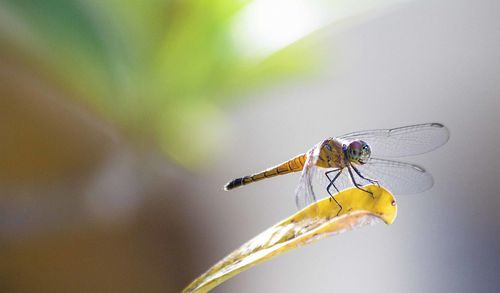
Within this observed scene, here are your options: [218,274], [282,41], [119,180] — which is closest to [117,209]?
[119,180]

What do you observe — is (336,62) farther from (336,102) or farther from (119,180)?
(119,180)

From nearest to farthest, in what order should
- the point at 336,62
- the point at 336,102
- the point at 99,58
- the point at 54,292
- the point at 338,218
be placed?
A: 1. the point at 338,218
2. the point at 54,292
3. the point at 99,58
4. the point at 336,62
5. the point at 336,102

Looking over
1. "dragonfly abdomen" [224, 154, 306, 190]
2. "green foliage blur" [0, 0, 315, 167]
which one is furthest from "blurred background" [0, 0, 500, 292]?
"dragonfly abdomen" [224, 154, 306, 190]

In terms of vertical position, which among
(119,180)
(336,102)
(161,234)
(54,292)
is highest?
(336,102)

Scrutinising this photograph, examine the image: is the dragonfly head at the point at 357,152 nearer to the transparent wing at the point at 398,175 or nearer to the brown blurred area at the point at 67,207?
the transparent wing at the point at 398,175

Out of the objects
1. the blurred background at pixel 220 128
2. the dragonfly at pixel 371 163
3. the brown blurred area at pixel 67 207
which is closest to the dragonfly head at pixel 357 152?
the dragonfly at pixel 371 163

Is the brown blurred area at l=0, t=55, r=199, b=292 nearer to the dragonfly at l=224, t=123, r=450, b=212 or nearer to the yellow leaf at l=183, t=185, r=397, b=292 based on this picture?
the dragonfly at l=224, t=123, r=450, b=212

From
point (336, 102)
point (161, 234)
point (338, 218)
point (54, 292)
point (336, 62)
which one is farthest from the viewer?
point (336, 102)

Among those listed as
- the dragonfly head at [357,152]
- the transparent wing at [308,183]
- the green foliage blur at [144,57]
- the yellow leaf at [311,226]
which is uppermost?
the green foliage blur at [144,57]
